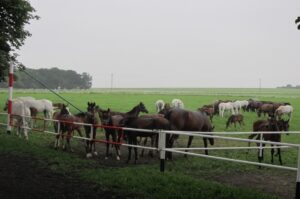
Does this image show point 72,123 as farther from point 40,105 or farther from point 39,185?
point 40,105

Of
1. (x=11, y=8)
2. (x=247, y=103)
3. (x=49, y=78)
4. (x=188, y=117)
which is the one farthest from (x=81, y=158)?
(x=49, y=78)

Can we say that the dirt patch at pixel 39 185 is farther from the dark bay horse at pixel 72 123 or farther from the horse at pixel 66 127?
the horse at pixel 66 127

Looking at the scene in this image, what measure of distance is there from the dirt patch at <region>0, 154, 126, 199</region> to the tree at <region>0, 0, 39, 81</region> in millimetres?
13990

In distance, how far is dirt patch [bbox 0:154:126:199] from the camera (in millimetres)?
8250

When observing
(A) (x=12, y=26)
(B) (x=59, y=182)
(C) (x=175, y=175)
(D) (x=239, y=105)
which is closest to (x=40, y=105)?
(A) (x=12, y=26)

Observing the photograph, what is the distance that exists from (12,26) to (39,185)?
61.1 feet

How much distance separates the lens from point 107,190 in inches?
342

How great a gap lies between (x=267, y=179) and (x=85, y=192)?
195 inches

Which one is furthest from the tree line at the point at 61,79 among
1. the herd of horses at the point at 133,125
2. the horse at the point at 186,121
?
the horse at the point at 186,121

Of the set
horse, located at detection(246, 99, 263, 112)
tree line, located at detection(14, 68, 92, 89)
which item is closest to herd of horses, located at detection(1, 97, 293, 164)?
horse, located at detection(246, 99, 263, 112)

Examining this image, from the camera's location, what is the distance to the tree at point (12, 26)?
78.5ft

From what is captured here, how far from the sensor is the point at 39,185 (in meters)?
9.10

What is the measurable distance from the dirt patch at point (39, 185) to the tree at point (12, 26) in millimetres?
13990

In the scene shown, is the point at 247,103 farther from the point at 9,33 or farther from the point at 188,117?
the point at 188,117
